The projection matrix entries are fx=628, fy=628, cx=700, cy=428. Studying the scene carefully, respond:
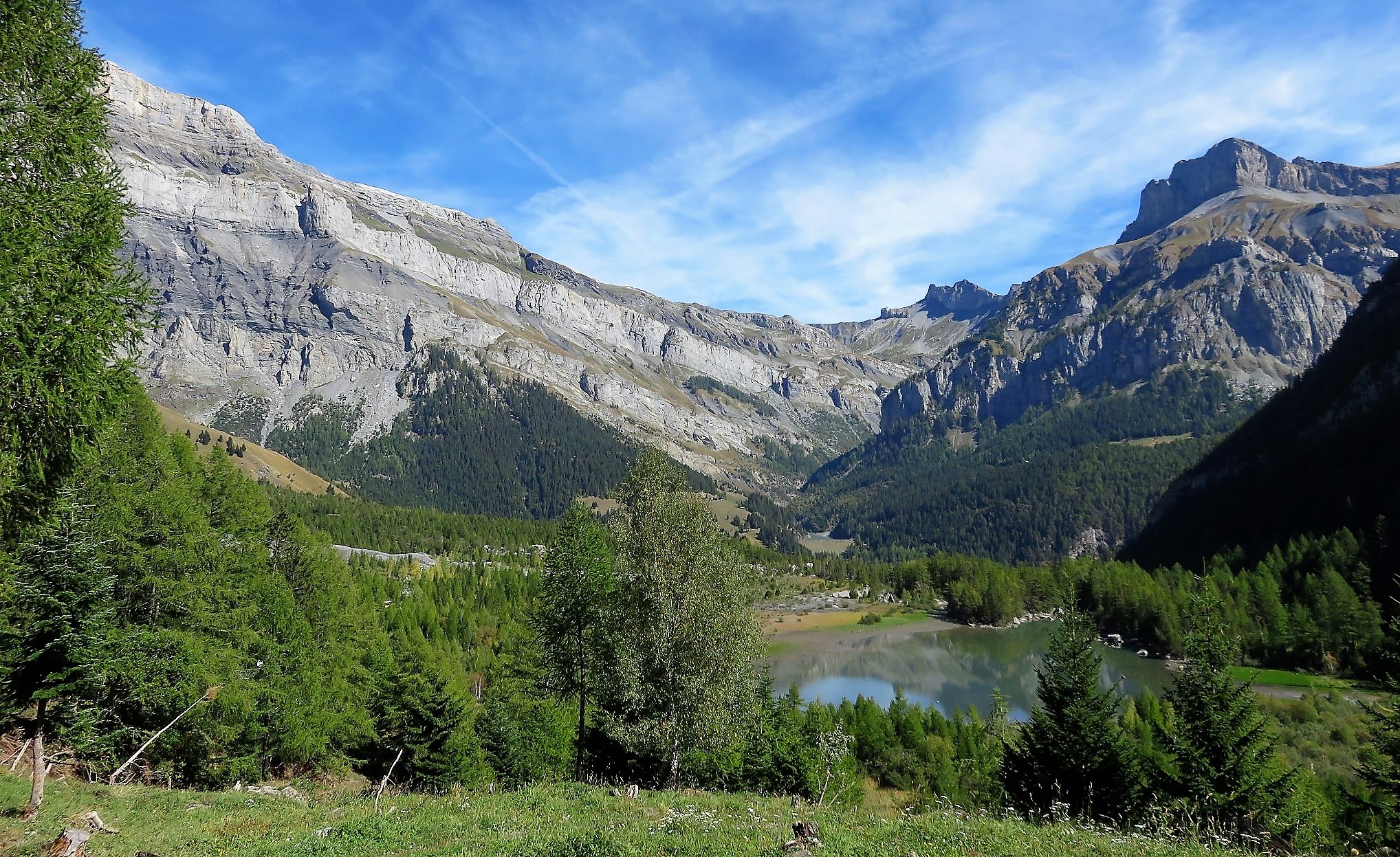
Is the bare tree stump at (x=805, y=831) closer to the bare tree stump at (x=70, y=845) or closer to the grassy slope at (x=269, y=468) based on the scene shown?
the bare tree stump at (x=70, y=845)

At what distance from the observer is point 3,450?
9008 millimetres

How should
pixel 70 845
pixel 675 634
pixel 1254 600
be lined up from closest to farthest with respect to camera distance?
pixel 70 845, pixel 675 634, pixel 1254 600

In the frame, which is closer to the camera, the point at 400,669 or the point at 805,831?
the point at 805,831

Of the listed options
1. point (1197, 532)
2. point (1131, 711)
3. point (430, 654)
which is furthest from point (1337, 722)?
point (1197, 532)

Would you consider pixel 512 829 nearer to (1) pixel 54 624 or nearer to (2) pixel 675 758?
(2) pixel 675 758

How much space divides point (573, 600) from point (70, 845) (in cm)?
2052

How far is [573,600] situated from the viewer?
29.7 m

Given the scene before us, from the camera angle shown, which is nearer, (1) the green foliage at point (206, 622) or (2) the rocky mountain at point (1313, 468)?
(1) the green foliage at point (206, 622)

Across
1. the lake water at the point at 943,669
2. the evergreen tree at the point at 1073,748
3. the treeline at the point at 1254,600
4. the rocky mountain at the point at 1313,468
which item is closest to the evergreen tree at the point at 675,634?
the evergreen tree at the point at 1073,748

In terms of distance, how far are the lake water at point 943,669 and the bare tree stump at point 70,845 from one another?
59429 millimetres

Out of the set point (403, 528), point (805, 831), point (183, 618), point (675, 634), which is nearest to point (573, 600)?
point (675, 634)

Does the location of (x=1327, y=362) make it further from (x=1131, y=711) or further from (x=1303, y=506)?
(x=1131, y=711)

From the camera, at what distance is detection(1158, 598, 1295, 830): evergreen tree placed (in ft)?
69.6

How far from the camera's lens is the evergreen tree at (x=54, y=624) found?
56.9ft
